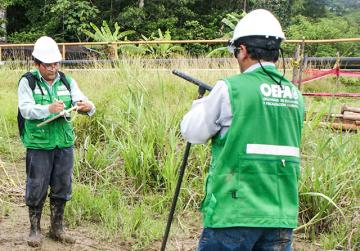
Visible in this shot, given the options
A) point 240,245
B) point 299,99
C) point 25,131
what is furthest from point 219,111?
point 25,131

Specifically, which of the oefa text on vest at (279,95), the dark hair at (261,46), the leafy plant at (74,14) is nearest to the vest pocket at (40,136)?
the dark hair at (261,46)

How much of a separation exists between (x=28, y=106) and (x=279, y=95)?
2282 mm

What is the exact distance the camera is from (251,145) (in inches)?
97.9

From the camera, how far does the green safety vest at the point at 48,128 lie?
13.9ft

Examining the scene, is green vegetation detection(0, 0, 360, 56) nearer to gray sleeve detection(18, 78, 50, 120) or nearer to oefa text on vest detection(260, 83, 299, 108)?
gray sleeve detection(18, 78, 50, 120)

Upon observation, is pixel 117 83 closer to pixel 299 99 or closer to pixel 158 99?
pixel 158 99

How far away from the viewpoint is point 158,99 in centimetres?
640

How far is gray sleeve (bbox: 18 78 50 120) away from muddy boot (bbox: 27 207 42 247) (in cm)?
81

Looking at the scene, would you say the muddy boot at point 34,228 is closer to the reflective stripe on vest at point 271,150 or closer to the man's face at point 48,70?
the man's face at point 48,70

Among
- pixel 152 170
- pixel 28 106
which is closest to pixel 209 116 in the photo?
pixel 28 106

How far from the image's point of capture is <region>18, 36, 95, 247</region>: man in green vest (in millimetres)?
4172

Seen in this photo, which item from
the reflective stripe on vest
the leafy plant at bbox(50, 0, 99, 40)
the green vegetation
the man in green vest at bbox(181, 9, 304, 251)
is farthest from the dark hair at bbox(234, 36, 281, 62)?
the leafy plant at bbox(50, 0, 99, 40)

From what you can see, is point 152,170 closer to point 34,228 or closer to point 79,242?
point 79,242

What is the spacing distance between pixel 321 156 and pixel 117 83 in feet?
11.9
